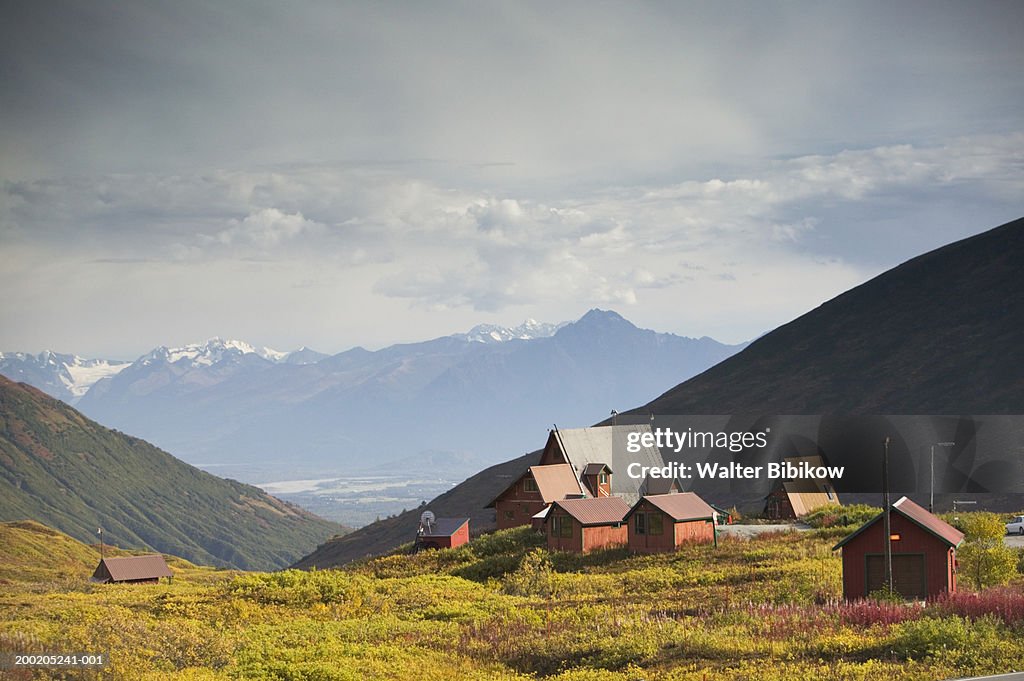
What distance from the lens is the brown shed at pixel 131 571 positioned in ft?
313

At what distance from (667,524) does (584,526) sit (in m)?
5.59

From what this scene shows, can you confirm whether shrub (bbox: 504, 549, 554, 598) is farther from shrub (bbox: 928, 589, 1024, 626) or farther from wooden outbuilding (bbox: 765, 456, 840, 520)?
wooden outbuilding (bbox: 765, 456, 840, 520)

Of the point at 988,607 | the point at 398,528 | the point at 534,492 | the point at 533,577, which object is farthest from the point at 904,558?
the point at 398,528

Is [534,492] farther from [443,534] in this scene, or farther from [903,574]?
[903,574]

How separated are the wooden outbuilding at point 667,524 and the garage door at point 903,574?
72.1ft

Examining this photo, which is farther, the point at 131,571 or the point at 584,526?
the point at 131,571

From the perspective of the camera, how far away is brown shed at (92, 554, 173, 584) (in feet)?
313

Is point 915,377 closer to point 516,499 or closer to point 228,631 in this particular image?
point 516,499

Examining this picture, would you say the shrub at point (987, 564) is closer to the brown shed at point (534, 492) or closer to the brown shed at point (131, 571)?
A: the brown shed at point (534, 492)

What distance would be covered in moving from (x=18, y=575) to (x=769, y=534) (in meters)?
97.3

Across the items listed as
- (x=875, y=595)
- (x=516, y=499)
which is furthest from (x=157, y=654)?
(x=516, y=499)

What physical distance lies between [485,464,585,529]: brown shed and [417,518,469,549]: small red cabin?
11.2 ft

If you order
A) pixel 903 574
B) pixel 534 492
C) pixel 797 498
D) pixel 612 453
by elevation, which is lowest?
pixel 903 574

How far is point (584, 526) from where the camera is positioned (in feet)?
210
